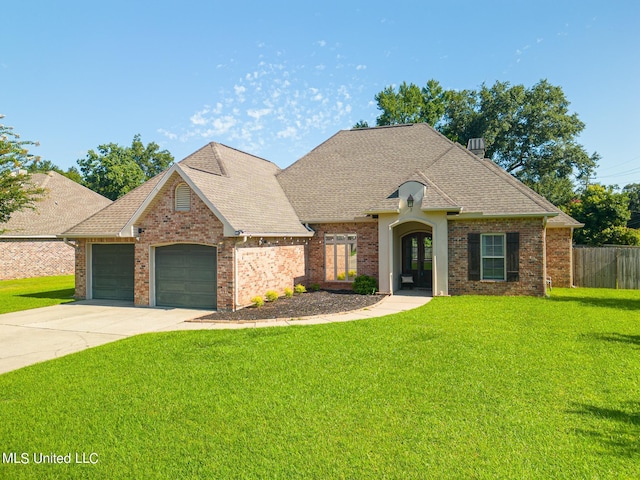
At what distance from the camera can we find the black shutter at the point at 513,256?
1473 centimetres

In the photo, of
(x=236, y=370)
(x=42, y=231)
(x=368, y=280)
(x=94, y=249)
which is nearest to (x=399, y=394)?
(x=236, y=370)

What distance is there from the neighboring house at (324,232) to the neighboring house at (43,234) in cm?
1118

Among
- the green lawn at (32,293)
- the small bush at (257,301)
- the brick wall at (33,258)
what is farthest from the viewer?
the brick wall at (33,258)

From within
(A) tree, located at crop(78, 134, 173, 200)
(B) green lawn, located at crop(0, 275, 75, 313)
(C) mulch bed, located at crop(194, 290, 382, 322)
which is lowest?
(B) green lawn, located at crop(0, 275, 75, 313)

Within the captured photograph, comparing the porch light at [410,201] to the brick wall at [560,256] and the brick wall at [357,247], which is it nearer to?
→ the brick wall at [357,247]

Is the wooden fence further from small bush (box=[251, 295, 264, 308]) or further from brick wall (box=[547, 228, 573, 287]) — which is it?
small bush (box=[251, 295, 264, 308])

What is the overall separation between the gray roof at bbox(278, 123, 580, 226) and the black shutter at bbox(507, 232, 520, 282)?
989 mm

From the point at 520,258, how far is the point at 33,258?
93.4 ft

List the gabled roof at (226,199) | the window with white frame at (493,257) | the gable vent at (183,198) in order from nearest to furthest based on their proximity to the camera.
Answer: the gabled roof at (226,199) → the gable vent at (183,198) → the window with white frame at (493,257)

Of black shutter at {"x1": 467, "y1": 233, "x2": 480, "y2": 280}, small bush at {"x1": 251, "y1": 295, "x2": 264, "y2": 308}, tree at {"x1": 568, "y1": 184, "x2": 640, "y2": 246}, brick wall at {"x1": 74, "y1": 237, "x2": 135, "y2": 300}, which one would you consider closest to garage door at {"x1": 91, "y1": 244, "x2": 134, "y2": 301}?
brick wall at {"x1": 74, "y1": 237, "x2": 135, "y2": 300}

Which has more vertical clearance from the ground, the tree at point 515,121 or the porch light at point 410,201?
the tree at point 515,121

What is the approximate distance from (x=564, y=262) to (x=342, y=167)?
11791mm

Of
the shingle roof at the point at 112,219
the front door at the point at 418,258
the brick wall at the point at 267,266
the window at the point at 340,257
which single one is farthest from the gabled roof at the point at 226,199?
the front door at the point at 418,258

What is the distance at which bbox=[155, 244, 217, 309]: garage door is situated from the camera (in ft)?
43.5
